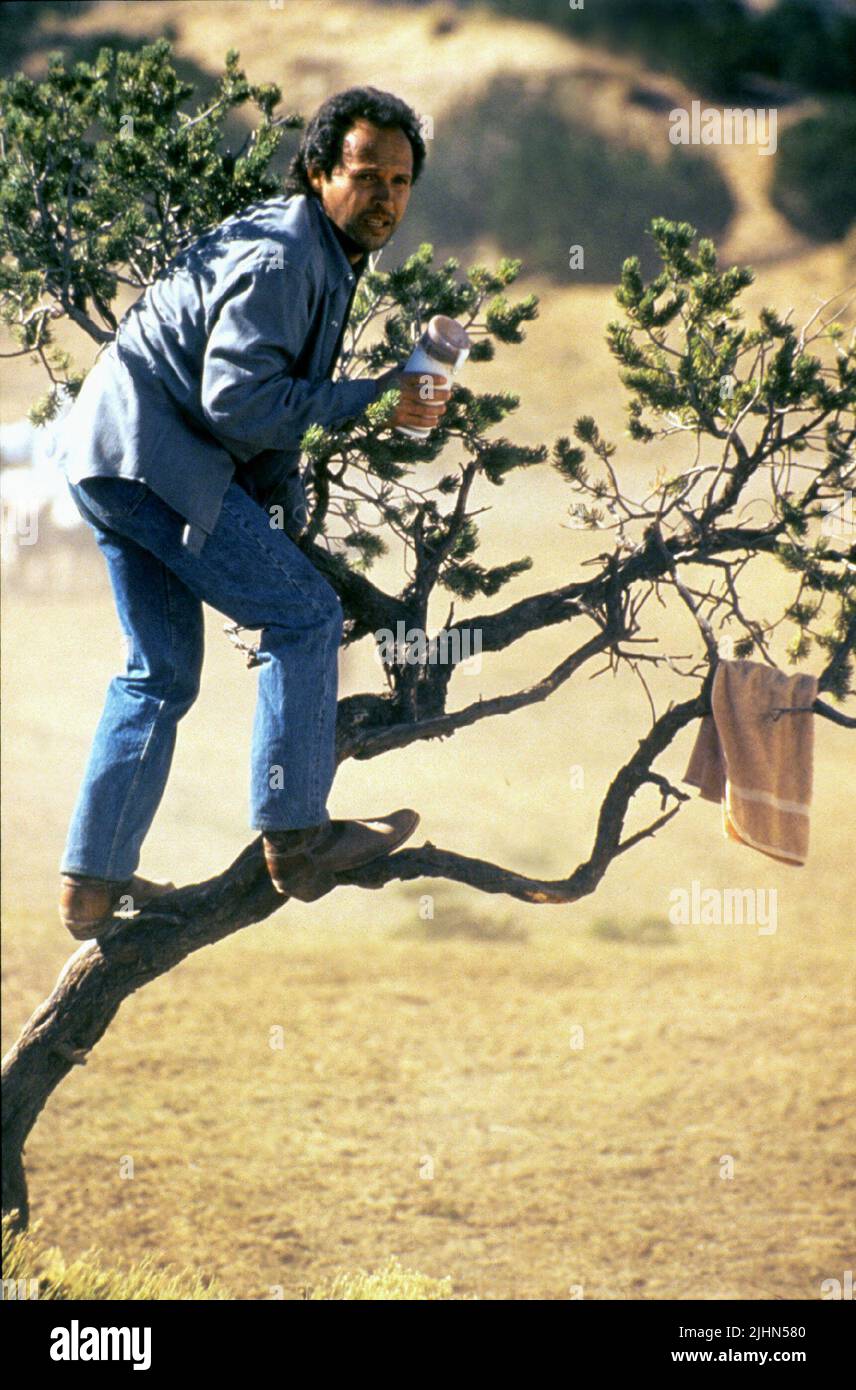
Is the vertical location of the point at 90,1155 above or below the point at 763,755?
below

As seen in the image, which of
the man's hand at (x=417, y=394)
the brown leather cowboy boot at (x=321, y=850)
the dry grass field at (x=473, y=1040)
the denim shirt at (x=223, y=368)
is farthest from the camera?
the dry grass field at (x=473, y=1040)

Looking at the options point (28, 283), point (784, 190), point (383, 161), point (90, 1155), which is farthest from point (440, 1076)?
point (784, 190)

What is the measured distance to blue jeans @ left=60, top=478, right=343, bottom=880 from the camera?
367 cm

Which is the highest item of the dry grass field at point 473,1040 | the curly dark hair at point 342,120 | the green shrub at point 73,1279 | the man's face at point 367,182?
the curly dark hair at point 342,120

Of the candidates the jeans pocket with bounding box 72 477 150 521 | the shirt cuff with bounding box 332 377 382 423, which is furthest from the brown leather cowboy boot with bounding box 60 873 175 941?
the shirt cuff with bounding box 332 377 382 423

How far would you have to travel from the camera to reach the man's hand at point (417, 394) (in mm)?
3598

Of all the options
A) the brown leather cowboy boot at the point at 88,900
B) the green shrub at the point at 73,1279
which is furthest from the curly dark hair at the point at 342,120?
the green shrub at the point at 73,1279

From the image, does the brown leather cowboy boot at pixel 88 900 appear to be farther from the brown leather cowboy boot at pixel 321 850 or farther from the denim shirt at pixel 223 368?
the denim shirt at pixel 223 368

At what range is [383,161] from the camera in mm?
3691

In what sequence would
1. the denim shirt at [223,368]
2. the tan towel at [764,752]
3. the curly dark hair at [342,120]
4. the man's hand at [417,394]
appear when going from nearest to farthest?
the denim shirt at [223,368] → the man's hand at [417,394] → the curly dark hair at [342,120] → the tan towel at [764,752]

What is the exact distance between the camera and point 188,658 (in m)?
3.91

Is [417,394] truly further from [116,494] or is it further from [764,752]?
[764,752]

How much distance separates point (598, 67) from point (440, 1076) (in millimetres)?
24724
